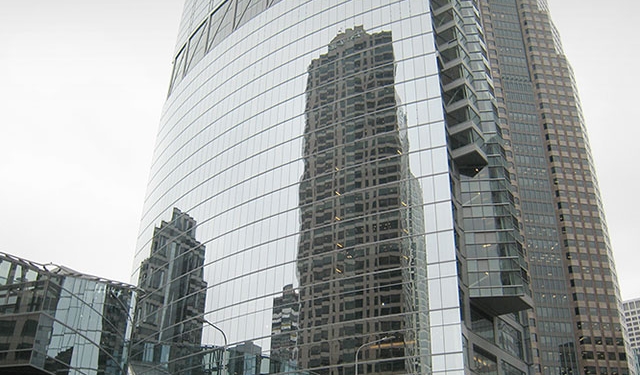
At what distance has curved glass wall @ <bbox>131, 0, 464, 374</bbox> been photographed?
56.5 m

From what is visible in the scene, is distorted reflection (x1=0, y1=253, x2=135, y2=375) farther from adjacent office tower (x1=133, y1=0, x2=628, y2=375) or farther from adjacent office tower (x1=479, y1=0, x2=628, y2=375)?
adjacent office tower (x1=479, y1=0, x2=628, y2=375)

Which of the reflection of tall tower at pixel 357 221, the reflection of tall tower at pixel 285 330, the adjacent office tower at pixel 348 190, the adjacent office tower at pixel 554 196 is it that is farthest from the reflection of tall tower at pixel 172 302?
the adjacent office tower at pixel 554 196

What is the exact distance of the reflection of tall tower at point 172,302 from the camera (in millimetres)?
74438

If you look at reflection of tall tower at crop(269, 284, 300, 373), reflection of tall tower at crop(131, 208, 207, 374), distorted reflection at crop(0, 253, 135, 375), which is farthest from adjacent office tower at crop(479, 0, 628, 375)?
distorted reflection at crop(0, 253, 135, 375)

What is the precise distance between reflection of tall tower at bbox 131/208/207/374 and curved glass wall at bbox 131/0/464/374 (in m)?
0.25

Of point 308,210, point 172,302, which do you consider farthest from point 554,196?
point 172,302

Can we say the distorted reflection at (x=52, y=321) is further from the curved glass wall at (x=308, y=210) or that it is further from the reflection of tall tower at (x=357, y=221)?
the reflection of tall tower at (x=357, y=221)

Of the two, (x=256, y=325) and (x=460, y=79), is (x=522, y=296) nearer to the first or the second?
(x=460, y=79)

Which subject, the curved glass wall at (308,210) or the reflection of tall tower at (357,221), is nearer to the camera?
the reflection of tall tower at (357,221)

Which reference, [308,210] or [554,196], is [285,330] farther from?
[554,196]

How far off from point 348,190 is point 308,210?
214 inches

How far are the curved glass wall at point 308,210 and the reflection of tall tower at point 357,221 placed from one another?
0.15 metres

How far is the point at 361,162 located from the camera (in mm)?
65562

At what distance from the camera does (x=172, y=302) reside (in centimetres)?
8000
